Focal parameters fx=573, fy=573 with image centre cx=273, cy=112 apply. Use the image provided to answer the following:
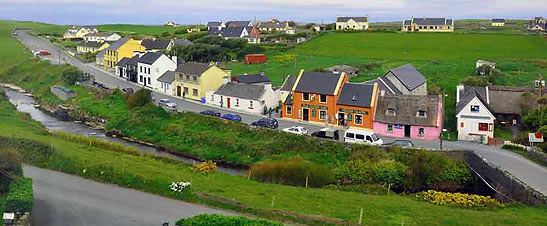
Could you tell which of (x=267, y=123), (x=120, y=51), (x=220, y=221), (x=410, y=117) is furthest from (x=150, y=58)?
(x=220, y=221)

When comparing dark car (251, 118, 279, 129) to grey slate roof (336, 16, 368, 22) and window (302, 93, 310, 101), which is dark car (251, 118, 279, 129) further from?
grey slate roof (336, 16, 368, 22)

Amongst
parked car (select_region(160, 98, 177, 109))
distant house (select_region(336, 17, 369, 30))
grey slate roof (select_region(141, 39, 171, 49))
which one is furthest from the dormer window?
A: distant house (select_region(336, 17, 369, 30))

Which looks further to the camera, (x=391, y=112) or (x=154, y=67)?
(x=154, y=67)

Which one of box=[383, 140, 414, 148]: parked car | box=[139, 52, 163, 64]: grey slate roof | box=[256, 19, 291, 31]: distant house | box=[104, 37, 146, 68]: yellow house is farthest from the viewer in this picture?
box=[256, 19, 291, 31]: distant house

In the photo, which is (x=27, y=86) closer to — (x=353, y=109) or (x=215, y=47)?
(x=215, y=47)

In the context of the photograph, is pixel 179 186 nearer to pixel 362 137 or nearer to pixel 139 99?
pixel 362 137

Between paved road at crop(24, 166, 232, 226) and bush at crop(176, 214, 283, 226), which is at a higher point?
bush at crop(176, 214, 283, 226)

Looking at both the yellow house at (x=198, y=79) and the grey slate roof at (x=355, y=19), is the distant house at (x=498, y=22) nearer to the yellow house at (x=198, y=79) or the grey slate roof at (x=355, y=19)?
the grey slate roof at (x=355, y=19)
